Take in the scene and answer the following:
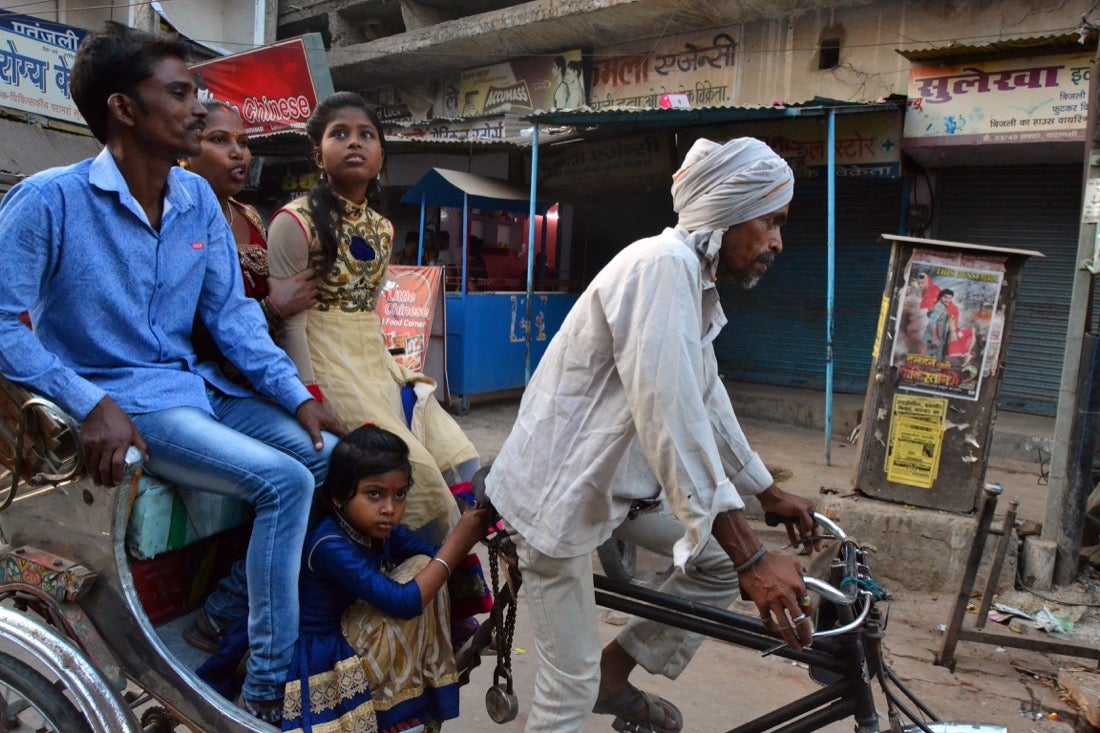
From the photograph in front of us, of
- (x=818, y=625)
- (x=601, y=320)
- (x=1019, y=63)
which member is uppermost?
(x=1019, y=63)

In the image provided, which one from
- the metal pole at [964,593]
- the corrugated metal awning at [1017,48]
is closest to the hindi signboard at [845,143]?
the corrugated metal awning at [1017,48]

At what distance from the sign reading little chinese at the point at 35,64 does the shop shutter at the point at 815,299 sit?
8498mm

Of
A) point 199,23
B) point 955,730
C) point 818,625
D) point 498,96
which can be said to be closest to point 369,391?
point 818,625

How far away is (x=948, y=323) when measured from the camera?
4.65 meters

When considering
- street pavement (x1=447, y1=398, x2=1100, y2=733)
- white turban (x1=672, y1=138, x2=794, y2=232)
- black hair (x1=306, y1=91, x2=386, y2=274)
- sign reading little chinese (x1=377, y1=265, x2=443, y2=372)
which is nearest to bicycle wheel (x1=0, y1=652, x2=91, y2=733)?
black hair (x1=306, y1=91, x2=386, y2=274)

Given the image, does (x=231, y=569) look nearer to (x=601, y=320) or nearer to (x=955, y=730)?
(x=601, y=320)

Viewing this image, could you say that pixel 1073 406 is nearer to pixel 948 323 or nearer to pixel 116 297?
pixel 948 323

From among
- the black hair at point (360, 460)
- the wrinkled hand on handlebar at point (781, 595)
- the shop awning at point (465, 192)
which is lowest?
the wrinkled hand on handlebar at point (781, 595)

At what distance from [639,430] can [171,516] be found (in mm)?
1146

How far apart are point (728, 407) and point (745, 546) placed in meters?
0.70

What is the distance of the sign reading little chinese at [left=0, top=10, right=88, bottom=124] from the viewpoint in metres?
9.91

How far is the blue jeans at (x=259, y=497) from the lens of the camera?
1938mm

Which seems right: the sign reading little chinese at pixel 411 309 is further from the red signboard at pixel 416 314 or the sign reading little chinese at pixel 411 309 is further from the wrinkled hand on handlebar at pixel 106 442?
the wrinkled hand on handlebar at pixel 106 442

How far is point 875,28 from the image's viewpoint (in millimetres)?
8375
